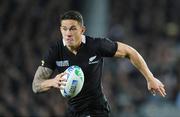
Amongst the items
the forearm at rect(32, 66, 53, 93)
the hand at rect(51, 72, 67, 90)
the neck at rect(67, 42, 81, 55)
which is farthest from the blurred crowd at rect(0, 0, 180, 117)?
the hand at rect(51, 72, 67, 90)

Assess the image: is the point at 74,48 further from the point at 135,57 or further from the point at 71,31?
the point at 135,57

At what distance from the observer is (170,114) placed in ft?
45.6

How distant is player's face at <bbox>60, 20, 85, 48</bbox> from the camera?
801cm

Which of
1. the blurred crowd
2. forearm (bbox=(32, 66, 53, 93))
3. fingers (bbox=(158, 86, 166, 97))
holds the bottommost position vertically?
the blurred crowd

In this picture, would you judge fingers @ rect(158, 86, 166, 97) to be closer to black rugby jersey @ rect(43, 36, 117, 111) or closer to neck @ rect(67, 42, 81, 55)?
black rugby jersey @ rect(43, 36, 117, 111)

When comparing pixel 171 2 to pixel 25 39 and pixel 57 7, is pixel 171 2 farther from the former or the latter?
pixel 25 39

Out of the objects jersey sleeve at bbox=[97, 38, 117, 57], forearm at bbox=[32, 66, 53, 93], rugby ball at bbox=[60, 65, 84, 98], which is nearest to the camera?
rugby ball at bbox=[60, 65, 84, 98]

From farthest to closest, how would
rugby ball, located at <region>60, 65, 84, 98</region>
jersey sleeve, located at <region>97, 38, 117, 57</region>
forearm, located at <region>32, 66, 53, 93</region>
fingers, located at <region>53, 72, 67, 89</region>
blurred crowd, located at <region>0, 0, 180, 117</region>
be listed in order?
1. blurred crowd, located at <region>0, 0, 180, 117</region>
2. jersey sleeve, located at <region>97, 38, 117, 57</region>
3. forearm, located at <region>32, 66, 53, 93</region>
4. rugby ball, located at <region>60, 65, 84, 98</region>
5. fingers, located at <region>53, 72, 67, 89</region>

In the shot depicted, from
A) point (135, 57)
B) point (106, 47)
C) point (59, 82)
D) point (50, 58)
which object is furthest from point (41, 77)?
point (135, 57)

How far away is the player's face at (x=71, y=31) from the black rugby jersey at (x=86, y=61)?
7.7 inches

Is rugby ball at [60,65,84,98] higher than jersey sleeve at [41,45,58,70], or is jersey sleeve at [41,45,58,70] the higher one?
jersey sleeve at [41,45,58,70]

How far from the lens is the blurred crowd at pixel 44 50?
43.4ft

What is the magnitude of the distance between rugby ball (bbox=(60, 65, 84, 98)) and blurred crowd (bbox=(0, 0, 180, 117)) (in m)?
4.67

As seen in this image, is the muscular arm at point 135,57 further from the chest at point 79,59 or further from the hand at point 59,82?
the hand at point 59,82
